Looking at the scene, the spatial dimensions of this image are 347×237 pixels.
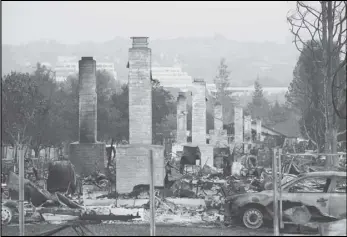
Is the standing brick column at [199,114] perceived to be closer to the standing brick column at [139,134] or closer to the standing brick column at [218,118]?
the standing brick column at [218,118]

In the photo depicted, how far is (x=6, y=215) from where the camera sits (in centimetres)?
1234

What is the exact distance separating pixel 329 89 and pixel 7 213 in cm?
1034

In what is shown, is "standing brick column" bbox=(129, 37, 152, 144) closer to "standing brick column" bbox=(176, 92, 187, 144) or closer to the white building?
"standing brick column" bbox=(176, 92, 187, 144)

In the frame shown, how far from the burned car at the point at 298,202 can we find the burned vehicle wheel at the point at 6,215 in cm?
452

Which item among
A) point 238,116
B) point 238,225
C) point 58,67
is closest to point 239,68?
point 58,67

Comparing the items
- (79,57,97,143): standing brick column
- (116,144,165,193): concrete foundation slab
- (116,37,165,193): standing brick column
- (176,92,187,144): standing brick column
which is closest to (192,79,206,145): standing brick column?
(176,92,187,144): standing brick column

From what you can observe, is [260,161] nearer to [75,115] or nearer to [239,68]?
[75,115]

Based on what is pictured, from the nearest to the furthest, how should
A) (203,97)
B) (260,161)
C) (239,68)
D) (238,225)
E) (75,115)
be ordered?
1. (238,225)
2. (203,97)
3. (260,161)
4. (75,115)
5. (239,68)

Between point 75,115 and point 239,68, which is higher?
point 239,68

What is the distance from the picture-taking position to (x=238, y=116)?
138 ft

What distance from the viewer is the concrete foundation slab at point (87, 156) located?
18.3 m

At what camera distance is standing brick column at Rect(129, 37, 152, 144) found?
16.4 meters

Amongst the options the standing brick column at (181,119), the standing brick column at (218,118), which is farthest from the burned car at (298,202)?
the standing brick column at (218,118)

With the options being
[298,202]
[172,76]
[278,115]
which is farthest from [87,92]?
[172,76]
